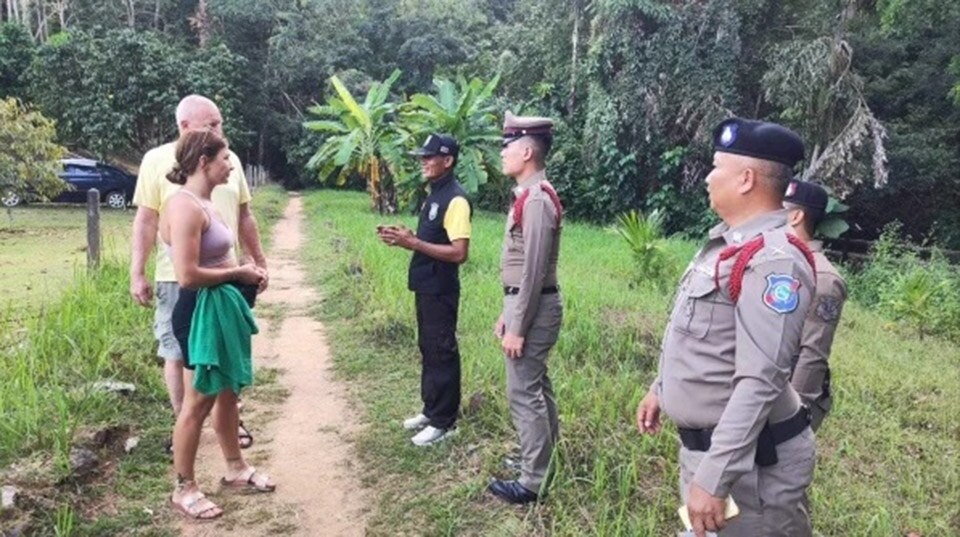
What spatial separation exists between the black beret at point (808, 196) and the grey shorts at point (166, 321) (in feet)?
9.79

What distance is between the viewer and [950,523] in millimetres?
3312

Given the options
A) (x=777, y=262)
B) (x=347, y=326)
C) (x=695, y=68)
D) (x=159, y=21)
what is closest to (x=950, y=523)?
(x=777, y=262)

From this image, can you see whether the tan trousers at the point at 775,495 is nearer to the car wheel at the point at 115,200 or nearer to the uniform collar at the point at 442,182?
the uniform collar at the point at 442,182

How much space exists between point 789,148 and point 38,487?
3.21 m

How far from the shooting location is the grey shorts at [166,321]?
3.59 meters

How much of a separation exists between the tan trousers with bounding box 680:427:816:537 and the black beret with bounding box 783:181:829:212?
57.7 inches

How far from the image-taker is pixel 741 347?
176cm

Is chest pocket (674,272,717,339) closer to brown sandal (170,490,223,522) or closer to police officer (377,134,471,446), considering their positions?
police officer (377,134,471,446)

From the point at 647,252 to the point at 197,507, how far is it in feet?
23.5

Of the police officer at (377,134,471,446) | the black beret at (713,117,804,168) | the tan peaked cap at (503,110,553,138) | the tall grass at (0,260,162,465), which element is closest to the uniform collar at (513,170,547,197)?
the tan peaked cap at (503,110,553,138)

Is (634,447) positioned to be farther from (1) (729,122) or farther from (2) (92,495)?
(2) (92,495)

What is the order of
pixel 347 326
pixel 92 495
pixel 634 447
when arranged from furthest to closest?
pixel 347 326
pixel 634 447
pixel 92 495

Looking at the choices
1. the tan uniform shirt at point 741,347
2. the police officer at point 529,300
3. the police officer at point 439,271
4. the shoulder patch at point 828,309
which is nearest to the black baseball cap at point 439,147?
the police officer at point 439,271

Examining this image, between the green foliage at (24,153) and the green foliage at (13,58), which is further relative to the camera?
the green foliage at (13,58)
